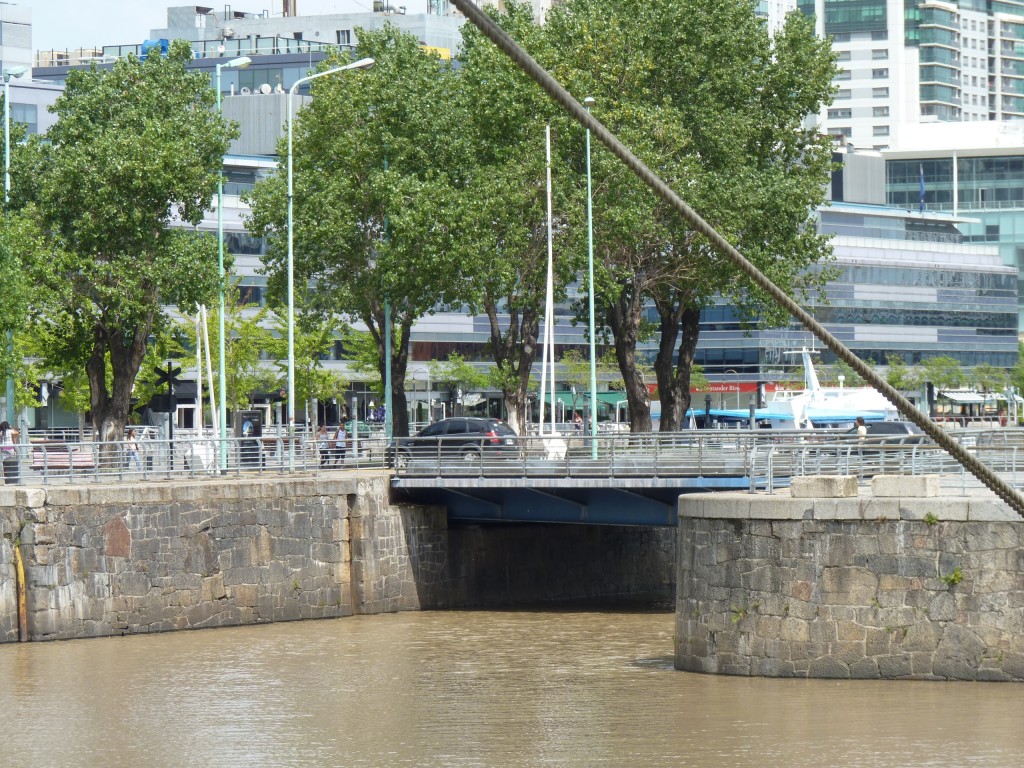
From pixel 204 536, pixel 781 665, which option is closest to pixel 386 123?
pixel 204 536

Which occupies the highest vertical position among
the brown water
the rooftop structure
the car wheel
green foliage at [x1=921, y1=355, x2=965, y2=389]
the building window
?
the rooftop structure

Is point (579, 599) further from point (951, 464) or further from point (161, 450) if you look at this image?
point (951, 464)

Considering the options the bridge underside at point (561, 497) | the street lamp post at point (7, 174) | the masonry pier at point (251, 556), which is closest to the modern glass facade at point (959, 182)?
the street lamp post at point (7, 174)

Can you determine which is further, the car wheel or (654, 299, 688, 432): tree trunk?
(654, 299, 688, 432): tree trunk

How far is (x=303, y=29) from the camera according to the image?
469ft

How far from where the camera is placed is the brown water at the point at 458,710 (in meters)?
22.5

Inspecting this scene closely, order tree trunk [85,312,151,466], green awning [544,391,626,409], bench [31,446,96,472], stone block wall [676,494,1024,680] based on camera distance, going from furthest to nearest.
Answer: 1. green awning [544,391,626,409]
2. tree trunk [85,312,151,466]
3. bench [31,446,96,472]
4. stone block wall [676,494,1024,680]

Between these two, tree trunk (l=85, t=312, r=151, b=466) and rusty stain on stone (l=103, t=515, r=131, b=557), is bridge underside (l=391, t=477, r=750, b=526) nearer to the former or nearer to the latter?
rusty stain on stone (l=103, t=515, r=131, b=557)

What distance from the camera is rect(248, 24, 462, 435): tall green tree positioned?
174 ft

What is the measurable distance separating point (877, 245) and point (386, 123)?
8283 cm

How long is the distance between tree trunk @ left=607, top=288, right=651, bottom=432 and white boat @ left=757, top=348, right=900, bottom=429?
923 inches

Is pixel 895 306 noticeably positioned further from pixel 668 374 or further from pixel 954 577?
pixel 954 577

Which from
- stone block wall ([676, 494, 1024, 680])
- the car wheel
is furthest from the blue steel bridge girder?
stone block wall ([676, 494, 1024, 680])

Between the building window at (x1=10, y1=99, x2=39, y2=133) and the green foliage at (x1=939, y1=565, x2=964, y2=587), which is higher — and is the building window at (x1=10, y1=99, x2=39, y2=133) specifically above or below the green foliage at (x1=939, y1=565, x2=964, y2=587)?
above
